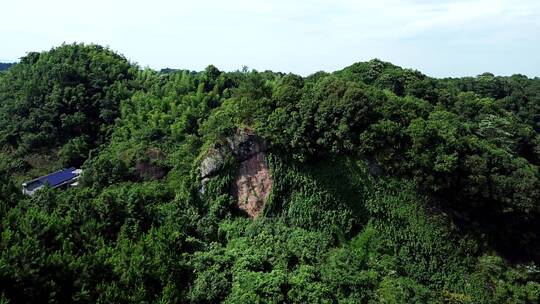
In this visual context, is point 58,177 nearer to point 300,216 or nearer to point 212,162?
point 212,162

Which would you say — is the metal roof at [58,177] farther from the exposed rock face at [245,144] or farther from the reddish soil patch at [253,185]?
the reddish soil patch at [253,185]

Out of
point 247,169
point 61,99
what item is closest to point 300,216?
point 247,169

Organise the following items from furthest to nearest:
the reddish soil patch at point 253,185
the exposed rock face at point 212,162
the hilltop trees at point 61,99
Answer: the hilltop trees at point 61,99, the exposed rock face at point 212,162, the reddish soil patch at point 253,185

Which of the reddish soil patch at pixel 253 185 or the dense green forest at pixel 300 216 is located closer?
the dense green forest at pixel 300 216

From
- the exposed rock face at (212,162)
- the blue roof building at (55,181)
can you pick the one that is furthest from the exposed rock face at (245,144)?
the blue roof building at (55,181)

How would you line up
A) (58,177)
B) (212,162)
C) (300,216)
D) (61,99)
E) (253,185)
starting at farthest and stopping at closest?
(61,99) < (58,177) < (212,162) < (253,185) < (300,216)

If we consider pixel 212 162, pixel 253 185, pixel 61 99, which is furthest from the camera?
pixel 61 99

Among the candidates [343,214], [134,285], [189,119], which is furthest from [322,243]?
[189,119]

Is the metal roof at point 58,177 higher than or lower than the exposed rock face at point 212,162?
lower
